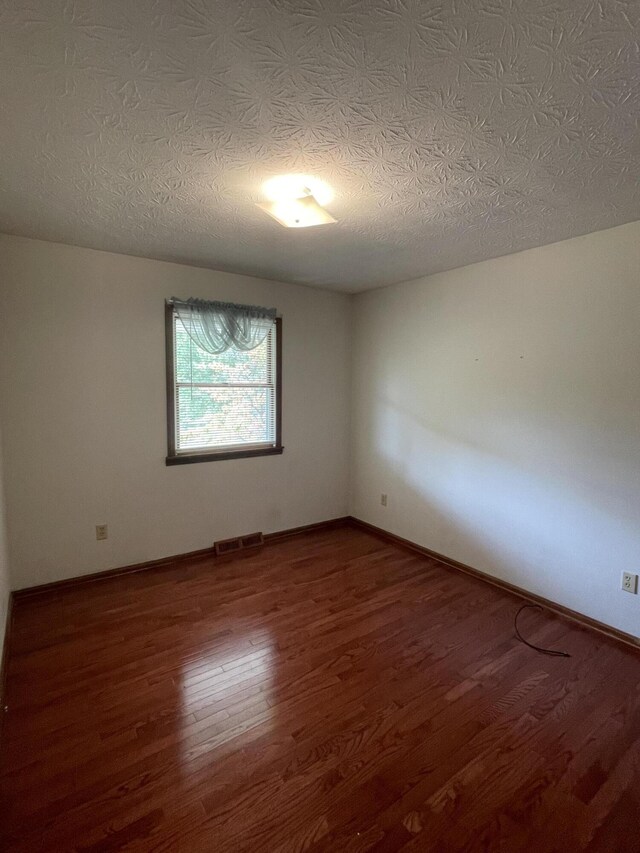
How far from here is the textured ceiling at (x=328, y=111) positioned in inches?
40.7

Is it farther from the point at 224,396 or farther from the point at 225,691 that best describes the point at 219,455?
the point at 225,691

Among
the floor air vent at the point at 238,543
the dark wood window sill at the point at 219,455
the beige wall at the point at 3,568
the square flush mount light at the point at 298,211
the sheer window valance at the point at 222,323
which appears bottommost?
the floor air vent at the point at 238,543

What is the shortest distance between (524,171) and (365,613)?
→ 2551mm

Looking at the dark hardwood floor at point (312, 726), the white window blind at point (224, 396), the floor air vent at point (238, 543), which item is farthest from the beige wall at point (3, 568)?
the floor air vent at point (238, 543)

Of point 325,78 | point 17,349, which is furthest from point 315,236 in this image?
point 17,349

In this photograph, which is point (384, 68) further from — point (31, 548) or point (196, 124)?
point (31, 548)

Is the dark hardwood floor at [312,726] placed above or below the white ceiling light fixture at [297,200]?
below

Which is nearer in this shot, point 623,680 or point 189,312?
point 623,680

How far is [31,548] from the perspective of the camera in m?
2.73

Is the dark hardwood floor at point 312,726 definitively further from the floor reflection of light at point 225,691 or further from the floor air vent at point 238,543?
the floor air vent at point 238,543

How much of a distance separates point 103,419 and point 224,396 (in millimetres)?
942

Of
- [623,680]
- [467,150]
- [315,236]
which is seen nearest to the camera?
[467,150]

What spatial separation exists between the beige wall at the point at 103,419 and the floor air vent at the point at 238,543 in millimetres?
62

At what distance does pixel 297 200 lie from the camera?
74.7 inches
